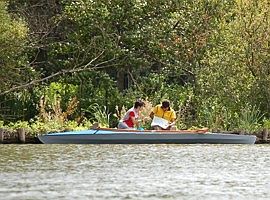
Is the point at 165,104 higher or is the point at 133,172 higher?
the point at 165,104

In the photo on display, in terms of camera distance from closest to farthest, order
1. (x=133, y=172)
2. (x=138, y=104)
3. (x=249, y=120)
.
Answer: (x=133, y=172)
(x=138, y=104)
(x=249, y=120)

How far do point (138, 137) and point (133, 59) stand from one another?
6692 mm

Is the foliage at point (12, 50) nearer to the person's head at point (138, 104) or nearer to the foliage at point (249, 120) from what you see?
the person's head at point (138, 104)

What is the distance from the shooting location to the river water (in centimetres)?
1185

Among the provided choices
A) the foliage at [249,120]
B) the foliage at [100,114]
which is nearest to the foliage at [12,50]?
the foliage at [100,114]

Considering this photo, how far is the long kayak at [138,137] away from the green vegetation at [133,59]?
349 centimetres

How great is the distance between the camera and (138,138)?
22.0m

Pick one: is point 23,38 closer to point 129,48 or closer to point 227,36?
point 129,48

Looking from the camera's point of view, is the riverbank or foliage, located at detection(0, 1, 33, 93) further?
foliage, located at detection(0, 1, 33, 93)

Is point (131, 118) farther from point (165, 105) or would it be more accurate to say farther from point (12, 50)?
point (12, 50)

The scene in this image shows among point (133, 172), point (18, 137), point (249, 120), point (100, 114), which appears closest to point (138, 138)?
point (18, 137)

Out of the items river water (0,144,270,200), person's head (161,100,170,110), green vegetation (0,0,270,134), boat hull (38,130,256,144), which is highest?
green vegetation (0,0,270,134)

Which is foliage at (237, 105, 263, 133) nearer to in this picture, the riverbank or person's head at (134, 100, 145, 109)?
person's head at (134, 100, 145, 109)

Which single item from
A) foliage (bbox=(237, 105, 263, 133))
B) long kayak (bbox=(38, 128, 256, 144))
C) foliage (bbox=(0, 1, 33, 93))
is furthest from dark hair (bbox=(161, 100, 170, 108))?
foliage (bbox=(0, 1, 33, 93))
